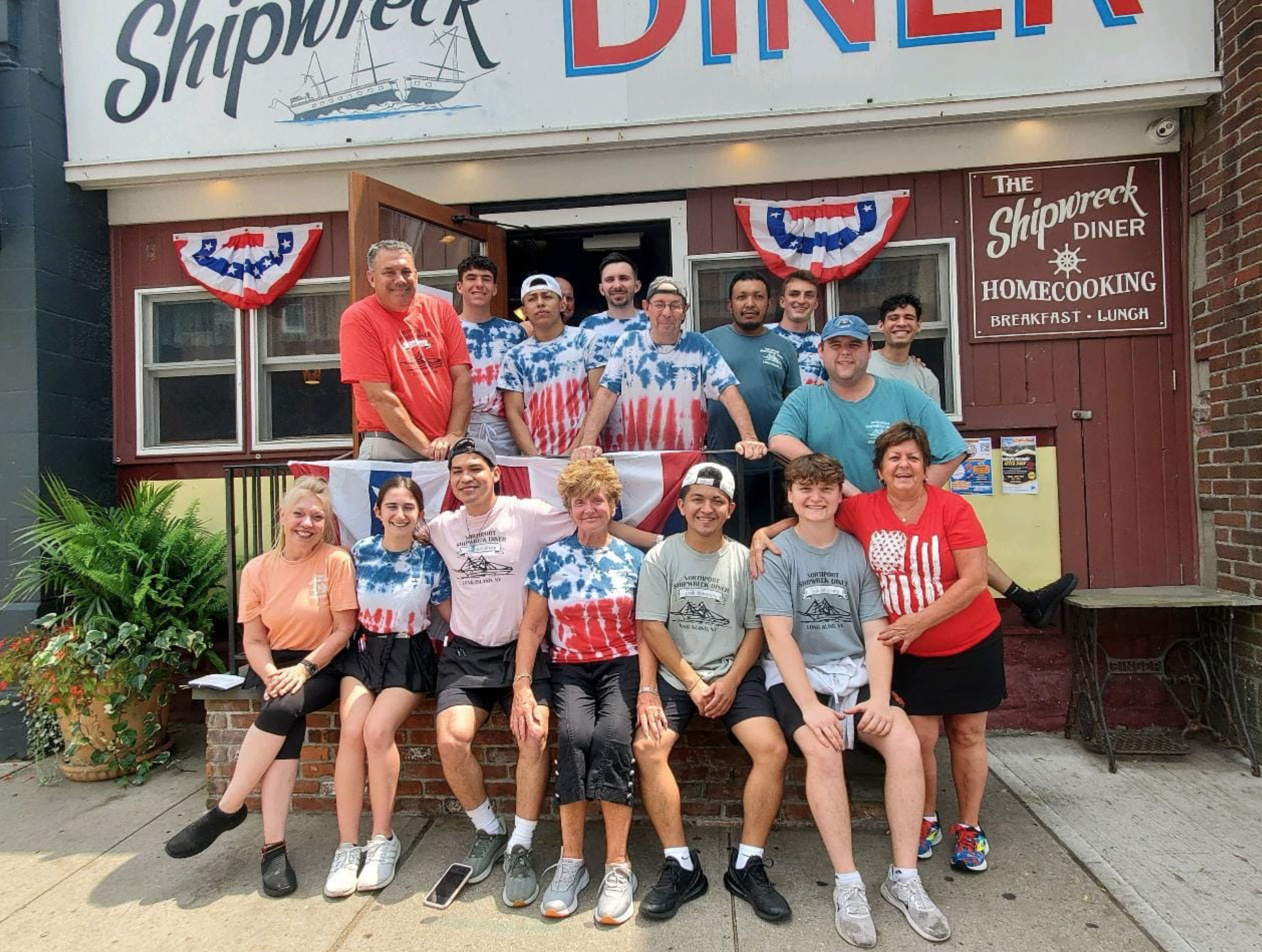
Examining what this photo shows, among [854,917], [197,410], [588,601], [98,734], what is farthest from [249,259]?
[854,917]

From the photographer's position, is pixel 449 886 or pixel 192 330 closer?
pixel 449 886

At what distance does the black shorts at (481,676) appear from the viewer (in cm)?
312

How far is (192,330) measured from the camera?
524 cm

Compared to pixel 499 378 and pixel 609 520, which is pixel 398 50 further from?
pixel 609 520

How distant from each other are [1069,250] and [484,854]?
4556 mm

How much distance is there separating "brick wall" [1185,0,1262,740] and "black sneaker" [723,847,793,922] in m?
2.95

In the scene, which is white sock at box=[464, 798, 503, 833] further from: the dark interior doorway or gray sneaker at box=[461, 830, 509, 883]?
the dark interior doorway

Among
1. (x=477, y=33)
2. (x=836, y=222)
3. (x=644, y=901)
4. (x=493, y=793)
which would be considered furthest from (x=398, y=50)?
(x=644, y=901)

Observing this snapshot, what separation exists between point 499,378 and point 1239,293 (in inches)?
156

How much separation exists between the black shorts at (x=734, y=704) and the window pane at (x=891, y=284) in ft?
Result: 8.95

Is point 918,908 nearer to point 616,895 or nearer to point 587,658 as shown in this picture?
point 616,895

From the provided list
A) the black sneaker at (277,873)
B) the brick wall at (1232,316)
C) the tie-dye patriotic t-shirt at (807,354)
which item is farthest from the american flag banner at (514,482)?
the brick wall at (1232,316)

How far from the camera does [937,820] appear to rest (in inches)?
123

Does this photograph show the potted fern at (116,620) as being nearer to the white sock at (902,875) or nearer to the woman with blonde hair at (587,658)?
the woman with blonde hair at (587,658)
